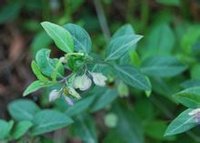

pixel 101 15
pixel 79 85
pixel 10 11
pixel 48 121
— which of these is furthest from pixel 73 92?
pixel 10 11

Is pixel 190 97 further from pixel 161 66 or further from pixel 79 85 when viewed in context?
pixel 161 66

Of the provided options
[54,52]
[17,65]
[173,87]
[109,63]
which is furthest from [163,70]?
[17,65]

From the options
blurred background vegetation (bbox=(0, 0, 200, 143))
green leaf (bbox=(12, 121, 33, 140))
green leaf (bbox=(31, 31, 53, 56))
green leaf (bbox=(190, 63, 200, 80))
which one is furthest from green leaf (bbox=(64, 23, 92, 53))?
green leaf (bbox=(31, 31, 53, 56))

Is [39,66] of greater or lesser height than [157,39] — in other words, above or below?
above

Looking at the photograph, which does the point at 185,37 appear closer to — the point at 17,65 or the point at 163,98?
the point at 163,98

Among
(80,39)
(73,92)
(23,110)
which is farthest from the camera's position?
(23,110)

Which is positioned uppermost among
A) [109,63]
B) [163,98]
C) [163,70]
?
[109,63]
